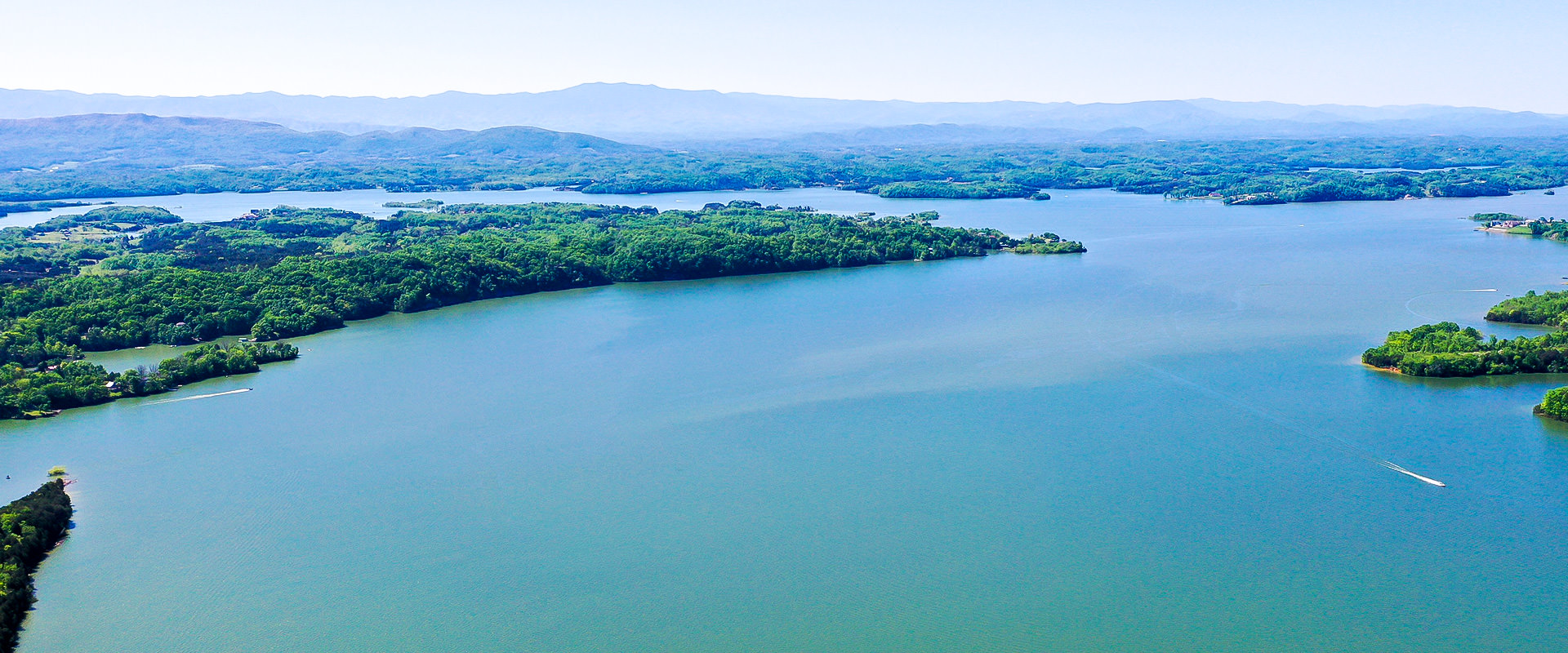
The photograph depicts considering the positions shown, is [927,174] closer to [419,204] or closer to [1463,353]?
[419,204]

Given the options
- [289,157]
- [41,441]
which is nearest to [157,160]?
[289,157]

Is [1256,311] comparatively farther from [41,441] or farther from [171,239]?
[171,239]

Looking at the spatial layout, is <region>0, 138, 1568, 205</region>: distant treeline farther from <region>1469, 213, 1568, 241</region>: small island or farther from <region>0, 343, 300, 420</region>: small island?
<region>0, 343, 300, 420</region>: small island

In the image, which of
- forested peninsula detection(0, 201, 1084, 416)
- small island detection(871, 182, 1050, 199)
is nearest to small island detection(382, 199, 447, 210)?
forested peninsula detection(0, 201, 1084, 416)

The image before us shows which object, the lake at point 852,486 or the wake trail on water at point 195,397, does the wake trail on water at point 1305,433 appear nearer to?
the lake at point 852,486

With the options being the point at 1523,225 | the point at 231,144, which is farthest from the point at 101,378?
the point at 231,144

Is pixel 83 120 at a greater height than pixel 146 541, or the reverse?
pixel 83 120
